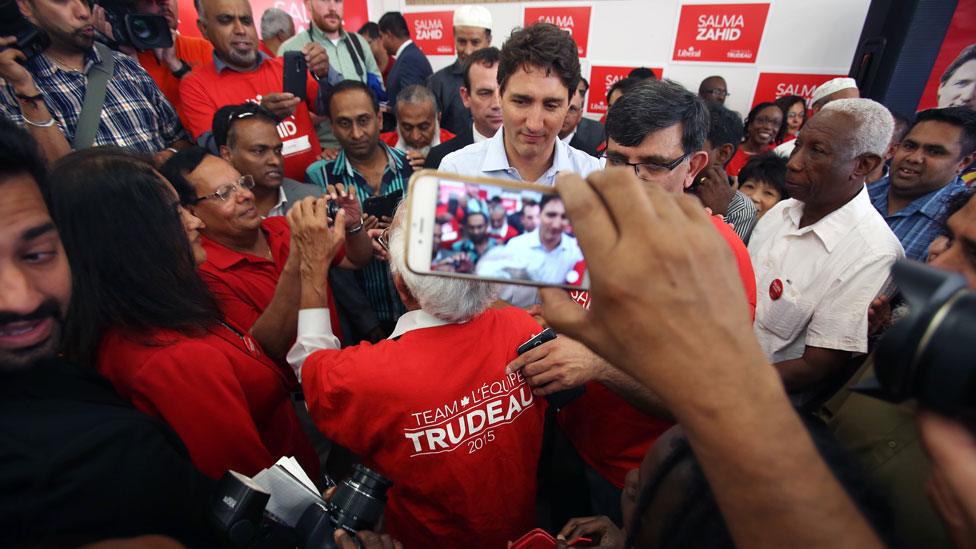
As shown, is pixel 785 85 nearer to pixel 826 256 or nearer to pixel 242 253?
pixel 826 256

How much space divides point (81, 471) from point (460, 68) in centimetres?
476

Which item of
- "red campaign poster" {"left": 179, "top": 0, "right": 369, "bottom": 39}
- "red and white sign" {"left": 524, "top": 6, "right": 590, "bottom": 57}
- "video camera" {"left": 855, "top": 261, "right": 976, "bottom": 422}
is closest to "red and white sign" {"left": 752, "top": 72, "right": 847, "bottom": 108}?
"red and white sign" {"left": 524, "top": 6, "right": 590, "bottom": 57}

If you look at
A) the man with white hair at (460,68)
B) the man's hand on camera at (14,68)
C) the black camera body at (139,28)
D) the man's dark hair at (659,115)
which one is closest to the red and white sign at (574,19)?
the man with white hair at (460,68)

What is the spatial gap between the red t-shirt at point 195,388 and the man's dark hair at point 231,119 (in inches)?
65.5

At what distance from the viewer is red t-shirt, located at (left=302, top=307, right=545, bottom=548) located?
123 centimetres

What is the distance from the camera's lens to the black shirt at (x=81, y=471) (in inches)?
27.7

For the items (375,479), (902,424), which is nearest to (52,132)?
(375,479)

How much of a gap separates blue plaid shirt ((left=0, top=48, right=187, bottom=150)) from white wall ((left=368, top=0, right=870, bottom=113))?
16.9 ft

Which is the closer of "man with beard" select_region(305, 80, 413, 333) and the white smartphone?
the white smartphone

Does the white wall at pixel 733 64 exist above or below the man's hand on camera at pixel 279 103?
above

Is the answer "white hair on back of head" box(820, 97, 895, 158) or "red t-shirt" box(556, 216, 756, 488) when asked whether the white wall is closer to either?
"white hair on back of head" box(820, 97, 895, 158)

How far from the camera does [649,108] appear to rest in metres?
1.75

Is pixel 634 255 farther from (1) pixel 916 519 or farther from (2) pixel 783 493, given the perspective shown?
(1) pixel 916 519

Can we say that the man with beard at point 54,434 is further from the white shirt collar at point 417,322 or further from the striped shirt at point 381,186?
the striped shirt at point 381,186
